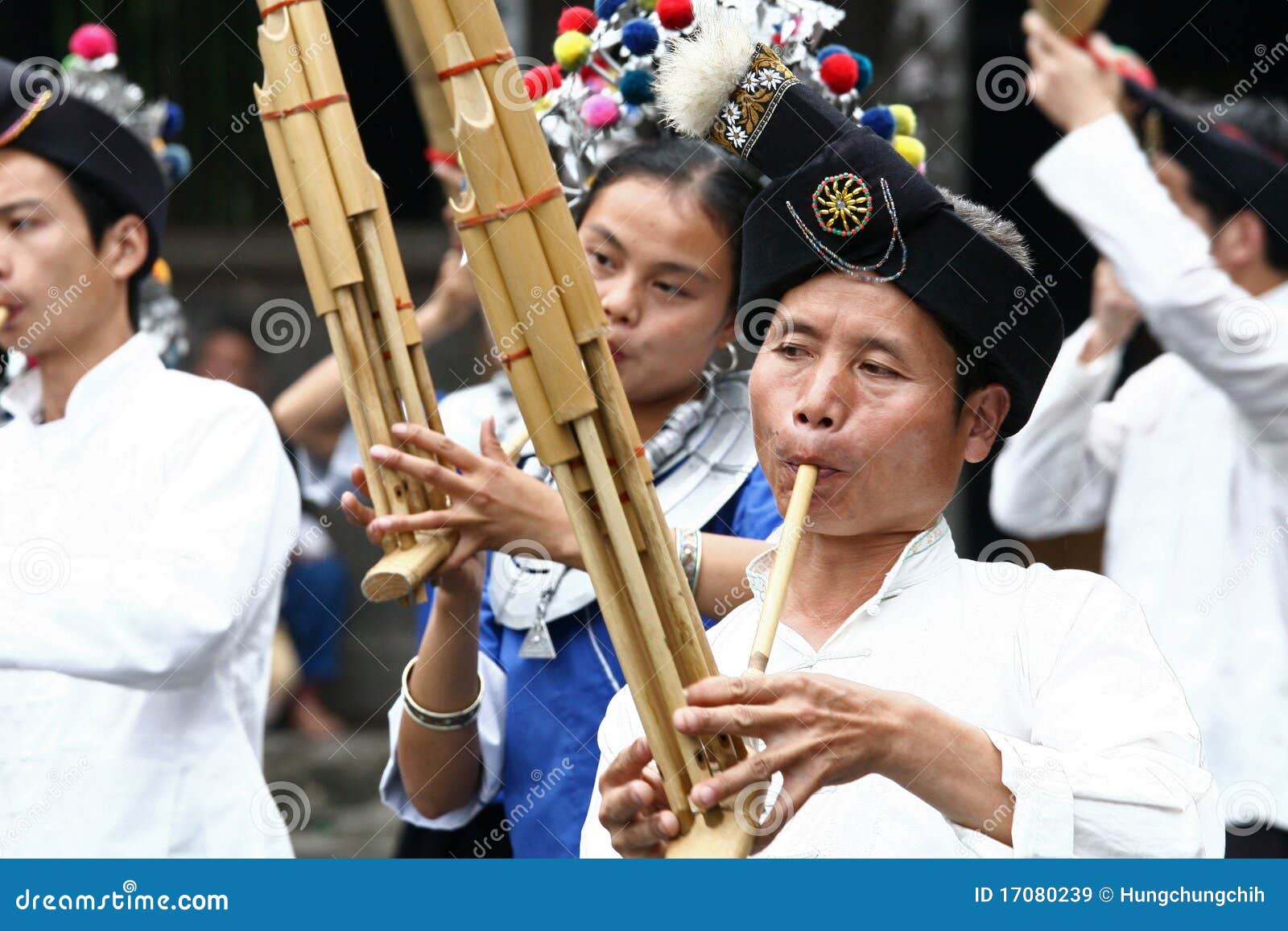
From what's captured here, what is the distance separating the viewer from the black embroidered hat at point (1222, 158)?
3.69m


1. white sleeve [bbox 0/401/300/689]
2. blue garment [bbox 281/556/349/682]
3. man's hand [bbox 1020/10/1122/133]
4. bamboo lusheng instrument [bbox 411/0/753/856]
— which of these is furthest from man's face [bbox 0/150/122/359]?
blue garment [bbox 281/556/349/682]

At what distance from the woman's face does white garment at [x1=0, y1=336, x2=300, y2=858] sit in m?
0.65

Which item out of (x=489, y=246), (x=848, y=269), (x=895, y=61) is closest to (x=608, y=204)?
(x=848, y=269)

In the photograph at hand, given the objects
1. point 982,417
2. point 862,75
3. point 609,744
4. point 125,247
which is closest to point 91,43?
point 125,247

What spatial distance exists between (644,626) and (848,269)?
1.58ft

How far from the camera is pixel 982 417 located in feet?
6.15

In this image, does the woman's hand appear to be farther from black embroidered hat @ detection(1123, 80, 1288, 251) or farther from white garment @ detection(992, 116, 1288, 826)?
black embroidered hat @ detection(1123, 80, 1288, 251)

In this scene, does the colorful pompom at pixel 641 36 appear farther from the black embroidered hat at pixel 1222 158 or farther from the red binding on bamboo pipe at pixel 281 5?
the black embroidered hat at pixel 1222 158

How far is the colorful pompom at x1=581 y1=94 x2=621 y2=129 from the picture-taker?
2.60m

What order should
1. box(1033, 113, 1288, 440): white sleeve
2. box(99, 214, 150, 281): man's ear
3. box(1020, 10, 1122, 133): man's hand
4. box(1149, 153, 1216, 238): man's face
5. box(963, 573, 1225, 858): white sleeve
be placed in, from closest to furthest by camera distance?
box(963, 573, 1225, 858): white sleeve < box(99, 214, 150, 281): man's ear < box(1033, 113, 1288, 440): white sleeve < box(1020, 10, 1122, 133): man's hand < box(1149, 153, 1216, 238): man's face

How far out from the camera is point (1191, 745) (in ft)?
5.40

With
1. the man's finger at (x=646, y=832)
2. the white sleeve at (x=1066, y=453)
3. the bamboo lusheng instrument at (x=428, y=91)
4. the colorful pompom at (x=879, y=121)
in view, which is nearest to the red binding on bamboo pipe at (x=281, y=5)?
the colorful pompom at (x=879, y=121)

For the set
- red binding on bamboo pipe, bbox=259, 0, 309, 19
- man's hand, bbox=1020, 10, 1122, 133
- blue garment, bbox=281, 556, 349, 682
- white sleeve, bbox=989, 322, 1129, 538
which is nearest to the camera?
red binding on bamboo pipe, bbox=259, 0, 309, 19

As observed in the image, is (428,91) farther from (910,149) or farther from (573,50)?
(910,149)
